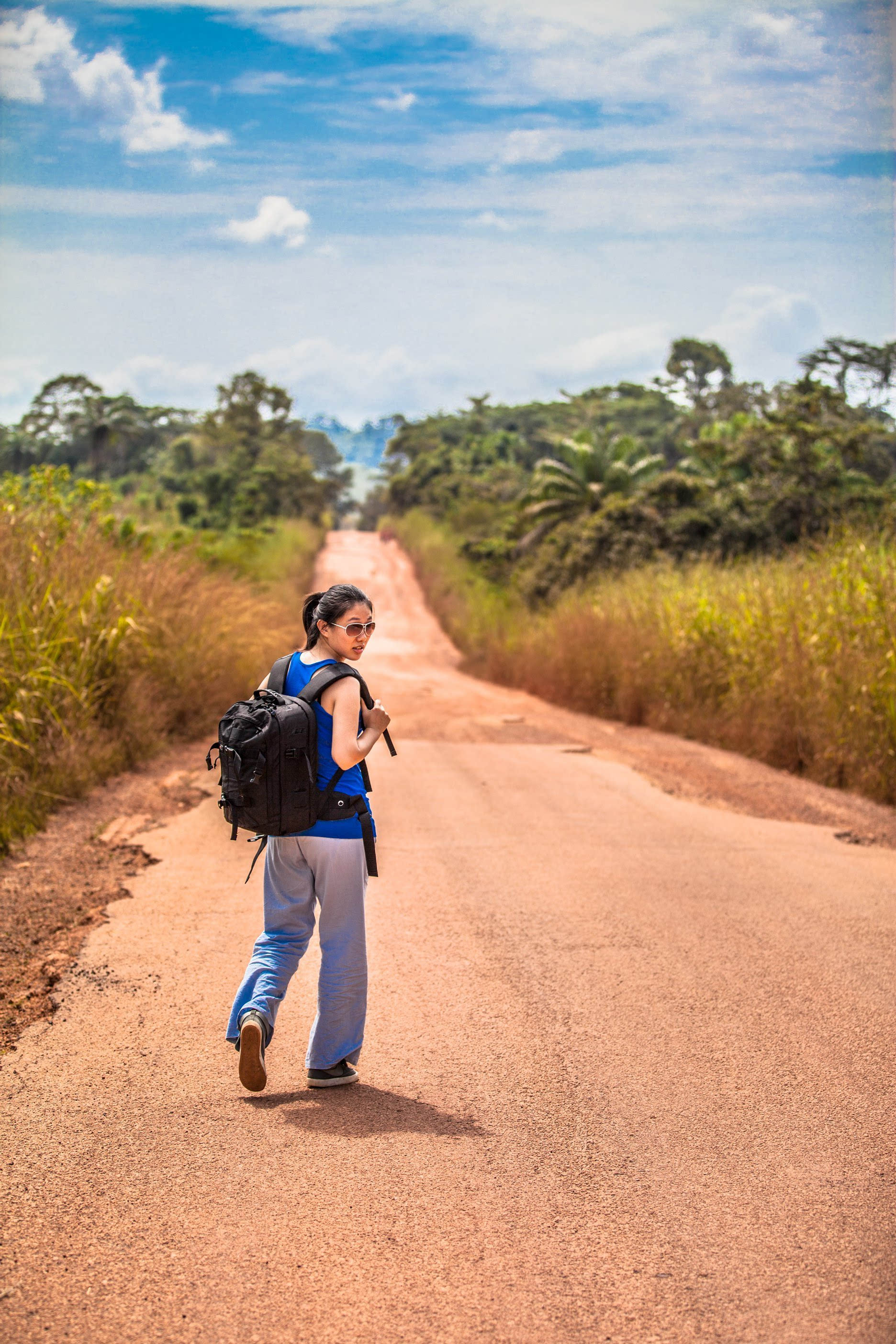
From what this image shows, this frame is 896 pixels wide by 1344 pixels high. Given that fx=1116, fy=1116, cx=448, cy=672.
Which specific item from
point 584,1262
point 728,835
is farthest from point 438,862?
point 584,1262

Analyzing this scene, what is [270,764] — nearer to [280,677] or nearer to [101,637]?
[280,677]

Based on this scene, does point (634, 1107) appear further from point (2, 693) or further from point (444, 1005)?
point (2, 693)

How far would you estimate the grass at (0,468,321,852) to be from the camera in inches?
333

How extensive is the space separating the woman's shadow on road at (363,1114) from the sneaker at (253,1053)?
14 cm

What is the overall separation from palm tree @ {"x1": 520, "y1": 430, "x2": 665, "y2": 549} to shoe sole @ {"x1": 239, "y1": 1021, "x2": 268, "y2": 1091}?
2641 centimetres

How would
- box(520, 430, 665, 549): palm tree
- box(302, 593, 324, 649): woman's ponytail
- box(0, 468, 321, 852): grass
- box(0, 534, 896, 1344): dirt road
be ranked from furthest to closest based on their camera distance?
box(520, 430, 665, 549): palm tree
box(0, 468, 321, 852): grass
box(302, 593, 324, 649): woman's ponytail
box(0, 534, 896, 1344): dirt road

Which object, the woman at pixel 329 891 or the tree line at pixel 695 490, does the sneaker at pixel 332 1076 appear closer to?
the woman at pixel 329 891

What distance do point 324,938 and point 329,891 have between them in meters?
0.17

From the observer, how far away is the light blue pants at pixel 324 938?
155 inches

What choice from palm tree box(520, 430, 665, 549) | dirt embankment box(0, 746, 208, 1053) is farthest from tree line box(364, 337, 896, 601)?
dirt embankment box(0, 746, 208, 1053)

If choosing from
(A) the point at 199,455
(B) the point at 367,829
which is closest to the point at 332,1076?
(B) the point at 367,829

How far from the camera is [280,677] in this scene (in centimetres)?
399

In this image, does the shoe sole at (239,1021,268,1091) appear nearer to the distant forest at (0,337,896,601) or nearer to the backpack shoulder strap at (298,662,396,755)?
the backpack shoulder strap at (298,662,396,755)

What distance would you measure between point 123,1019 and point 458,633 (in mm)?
26194
